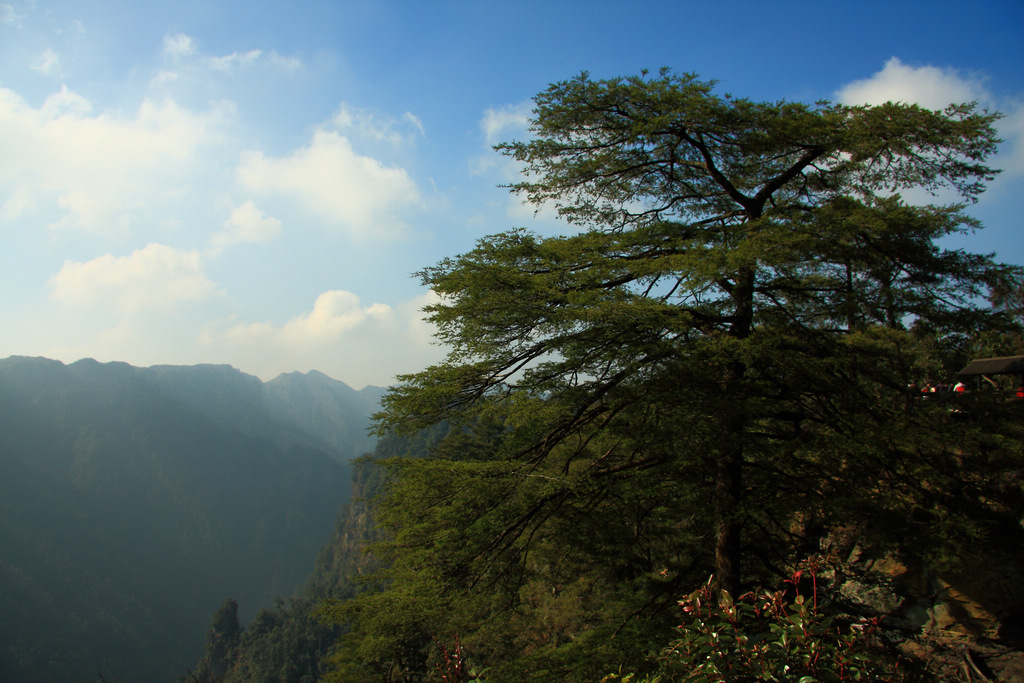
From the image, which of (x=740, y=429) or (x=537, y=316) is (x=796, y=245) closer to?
(x=740, y=429)

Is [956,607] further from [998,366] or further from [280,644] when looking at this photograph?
[280,644]

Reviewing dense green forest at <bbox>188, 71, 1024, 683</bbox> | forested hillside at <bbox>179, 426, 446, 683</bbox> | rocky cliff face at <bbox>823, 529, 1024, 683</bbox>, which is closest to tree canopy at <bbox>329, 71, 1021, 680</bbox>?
dense green forest at <bbox>188, 71, 1024, 683</bbox>

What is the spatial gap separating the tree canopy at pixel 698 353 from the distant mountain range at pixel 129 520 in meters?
104

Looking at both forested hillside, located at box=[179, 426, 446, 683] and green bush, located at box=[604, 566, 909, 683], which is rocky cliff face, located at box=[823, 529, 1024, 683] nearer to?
green bush, located at box=[604, 566, 909, 683]

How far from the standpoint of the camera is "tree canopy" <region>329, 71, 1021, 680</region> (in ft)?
16.3

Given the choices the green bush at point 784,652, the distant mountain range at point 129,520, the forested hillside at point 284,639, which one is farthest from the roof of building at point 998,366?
the distant mountain range at point 129,520

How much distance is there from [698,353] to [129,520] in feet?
503

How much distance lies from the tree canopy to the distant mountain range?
104423mm

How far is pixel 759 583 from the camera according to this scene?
6.95m

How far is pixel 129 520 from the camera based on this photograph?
117 meters

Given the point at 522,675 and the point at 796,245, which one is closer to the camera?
the point at 796,245

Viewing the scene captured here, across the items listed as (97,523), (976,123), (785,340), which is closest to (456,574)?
(785,340)

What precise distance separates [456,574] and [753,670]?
4.32 metres

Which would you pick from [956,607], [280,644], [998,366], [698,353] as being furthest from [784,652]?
[280,644]
